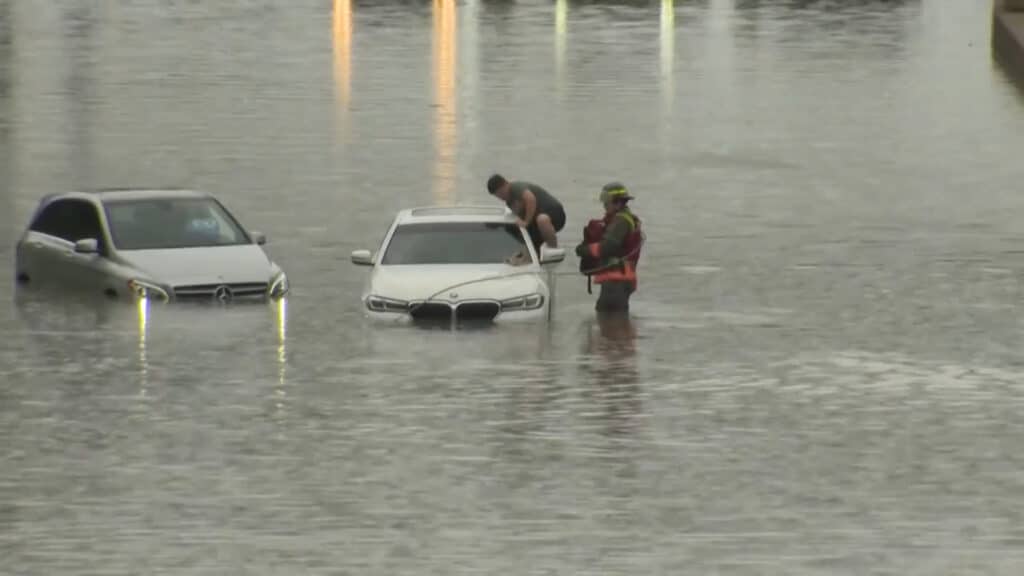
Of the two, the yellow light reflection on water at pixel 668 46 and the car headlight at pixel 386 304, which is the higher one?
the car headlight at pixel 386 304

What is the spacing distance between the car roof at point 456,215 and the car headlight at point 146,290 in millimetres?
2256

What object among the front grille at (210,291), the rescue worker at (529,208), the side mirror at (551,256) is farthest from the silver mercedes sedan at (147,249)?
the side mirror at (551,256)

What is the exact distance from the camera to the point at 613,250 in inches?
1006

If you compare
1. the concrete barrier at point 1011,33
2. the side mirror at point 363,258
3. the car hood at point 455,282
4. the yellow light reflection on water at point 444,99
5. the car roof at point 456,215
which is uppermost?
the car roof at point 456,215

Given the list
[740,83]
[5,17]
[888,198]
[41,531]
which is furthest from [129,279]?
[5,17]

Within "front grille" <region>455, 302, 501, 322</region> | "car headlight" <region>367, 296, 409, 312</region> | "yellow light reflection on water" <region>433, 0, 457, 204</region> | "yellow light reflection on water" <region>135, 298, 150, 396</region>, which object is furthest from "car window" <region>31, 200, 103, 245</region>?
"yellow light reflection on water" <region>433, 0, 457, 204</region>

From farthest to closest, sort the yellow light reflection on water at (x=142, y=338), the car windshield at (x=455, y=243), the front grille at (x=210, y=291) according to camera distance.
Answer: the front grille at (x=210, y=291) < the car windshield at (x=455, y=243) < the yellow light reflection on water at (x=142, y=338)

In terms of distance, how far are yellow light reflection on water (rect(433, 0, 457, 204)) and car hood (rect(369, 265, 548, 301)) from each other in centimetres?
1542

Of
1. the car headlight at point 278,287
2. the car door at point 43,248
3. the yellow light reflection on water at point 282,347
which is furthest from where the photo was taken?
the car door at point 43,248

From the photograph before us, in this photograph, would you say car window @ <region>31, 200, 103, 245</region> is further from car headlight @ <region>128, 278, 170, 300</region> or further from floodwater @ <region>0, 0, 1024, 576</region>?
car headlight @ <region>128, 278, 170, 300</region>

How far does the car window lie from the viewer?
27234mm

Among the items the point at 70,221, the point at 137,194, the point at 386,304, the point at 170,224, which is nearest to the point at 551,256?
the point at 386,304

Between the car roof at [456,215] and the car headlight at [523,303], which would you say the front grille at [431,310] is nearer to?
the car headlight at [523,303]

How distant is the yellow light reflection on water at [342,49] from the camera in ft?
190
